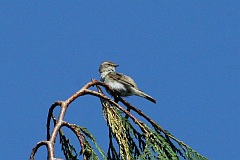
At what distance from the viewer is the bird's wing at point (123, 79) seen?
10.7 metres

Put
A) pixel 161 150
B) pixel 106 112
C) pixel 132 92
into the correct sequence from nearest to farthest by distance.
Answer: pixel 161 150 < pixel 106 112 < pixel 132 92

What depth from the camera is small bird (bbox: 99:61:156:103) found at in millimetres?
10522

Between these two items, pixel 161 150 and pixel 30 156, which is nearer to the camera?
pixel 30 156

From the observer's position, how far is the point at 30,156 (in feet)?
22.3

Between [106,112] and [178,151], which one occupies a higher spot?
[106,112]

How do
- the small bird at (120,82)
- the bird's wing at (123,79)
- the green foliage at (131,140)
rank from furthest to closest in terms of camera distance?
the bird's wing at (123,79), the small bird at (120,82), the green foliage at (131,140)

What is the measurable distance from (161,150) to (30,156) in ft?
4.50

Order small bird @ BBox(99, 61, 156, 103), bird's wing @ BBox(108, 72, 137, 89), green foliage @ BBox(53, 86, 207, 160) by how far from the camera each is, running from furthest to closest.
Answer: bird's wing @ BBox(108, 72, 137, 89) → small bird @ BBox(99, 61, 156, 103) → green foliage @ BBox(53, 86, 207, 160)

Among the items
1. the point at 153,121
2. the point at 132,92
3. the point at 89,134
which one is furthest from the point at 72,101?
the point at 132,92

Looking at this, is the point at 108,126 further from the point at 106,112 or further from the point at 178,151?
the point at 178,151

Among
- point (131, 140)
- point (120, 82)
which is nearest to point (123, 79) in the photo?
point (120, 82)

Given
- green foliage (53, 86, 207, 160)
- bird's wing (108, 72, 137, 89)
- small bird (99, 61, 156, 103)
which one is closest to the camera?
green foliage (53, 86, 207, 160)

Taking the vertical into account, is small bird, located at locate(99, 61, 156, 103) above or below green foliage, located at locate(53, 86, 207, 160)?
above

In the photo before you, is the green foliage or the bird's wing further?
the bird's wing
